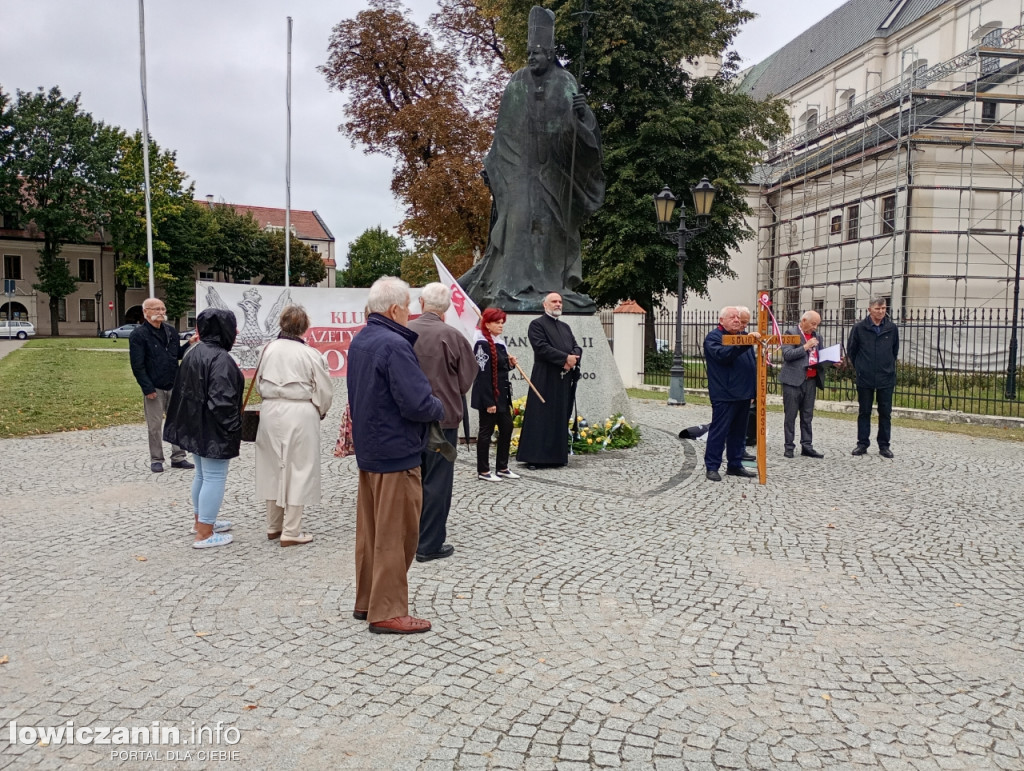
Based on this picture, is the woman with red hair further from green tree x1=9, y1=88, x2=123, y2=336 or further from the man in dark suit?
green tree x1=9, y1=88, x2=123, y2=336

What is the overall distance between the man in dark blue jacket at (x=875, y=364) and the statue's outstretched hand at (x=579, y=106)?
4.19 metres

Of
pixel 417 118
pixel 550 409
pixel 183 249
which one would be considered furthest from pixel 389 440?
pixel 183 249

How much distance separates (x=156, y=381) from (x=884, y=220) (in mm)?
29378

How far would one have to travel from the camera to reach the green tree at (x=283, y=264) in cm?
6438

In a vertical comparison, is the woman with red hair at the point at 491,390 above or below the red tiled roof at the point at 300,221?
below

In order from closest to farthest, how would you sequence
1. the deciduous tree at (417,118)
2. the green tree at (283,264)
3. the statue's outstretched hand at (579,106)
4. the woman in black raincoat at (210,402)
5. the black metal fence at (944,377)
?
the woman in black raincoat at (210,402) → the statue's outstretched hand at (579,106) → the black metal fence at (944,377) → the deciduous tree at (417,118) → the green tree at (283,264)

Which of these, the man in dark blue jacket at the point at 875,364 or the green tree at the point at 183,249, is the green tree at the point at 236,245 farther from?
the man in dark blue jacket at the point at 875,364

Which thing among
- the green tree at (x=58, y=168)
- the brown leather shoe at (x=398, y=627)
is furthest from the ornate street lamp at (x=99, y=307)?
the brown leather shoe at (x=398, y=627)

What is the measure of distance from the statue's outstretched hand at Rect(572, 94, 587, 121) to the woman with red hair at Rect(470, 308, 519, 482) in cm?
339

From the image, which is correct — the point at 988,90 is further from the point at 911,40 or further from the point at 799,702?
the point at 799,702

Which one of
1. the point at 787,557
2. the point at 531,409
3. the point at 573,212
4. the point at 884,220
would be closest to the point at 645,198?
the point at 884,220

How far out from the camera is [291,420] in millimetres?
5383

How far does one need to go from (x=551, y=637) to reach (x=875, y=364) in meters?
7.14

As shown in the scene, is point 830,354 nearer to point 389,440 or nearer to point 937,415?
point 937,415
